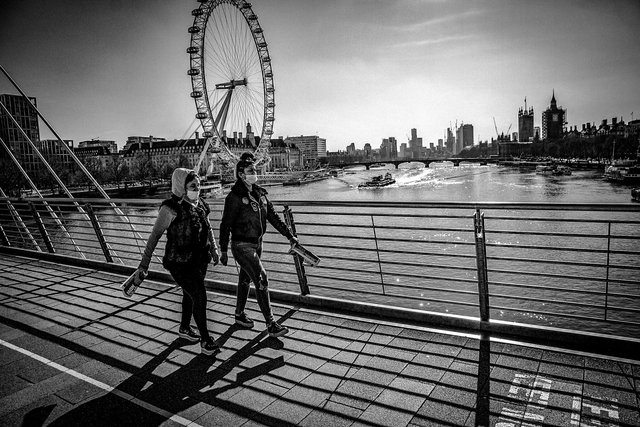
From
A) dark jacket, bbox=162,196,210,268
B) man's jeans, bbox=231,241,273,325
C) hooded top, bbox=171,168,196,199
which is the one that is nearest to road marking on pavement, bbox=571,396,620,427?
man's jeans, bbox=231,241,273,325

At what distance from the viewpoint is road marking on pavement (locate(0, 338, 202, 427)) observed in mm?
3336

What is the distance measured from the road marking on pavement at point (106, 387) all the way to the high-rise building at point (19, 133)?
263ft

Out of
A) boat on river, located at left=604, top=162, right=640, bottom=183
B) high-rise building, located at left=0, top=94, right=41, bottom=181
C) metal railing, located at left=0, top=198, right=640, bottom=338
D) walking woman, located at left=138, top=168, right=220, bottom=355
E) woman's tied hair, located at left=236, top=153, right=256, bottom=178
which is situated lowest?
boat on river, located at left=604, top=162, right=640, bottom=183

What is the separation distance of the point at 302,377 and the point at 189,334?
5.06 ft

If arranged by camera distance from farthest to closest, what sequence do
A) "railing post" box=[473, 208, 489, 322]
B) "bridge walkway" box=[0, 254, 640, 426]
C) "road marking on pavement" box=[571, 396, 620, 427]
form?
"railing post" box=[473, 208, 489, 322], "bridge walkway" box=[0, 254, 640, 426], "road marking on pavement" box=[571, 396, 620, 427]

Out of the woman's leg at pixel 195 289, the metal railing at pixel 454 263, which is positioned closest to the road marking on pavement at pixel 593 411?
the metal railing at pixel 454 263

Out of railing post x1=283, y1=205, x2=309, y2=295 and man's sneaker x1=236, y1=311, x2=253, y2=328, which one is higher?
railing post x1=283, y1=205, x2=309, y2=295

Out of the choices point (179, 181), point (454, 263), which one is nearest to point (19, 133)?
point (454, 263)

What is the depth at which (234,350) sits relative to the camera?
4.48m

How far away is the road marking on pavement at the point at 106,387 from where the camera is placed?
3336mm

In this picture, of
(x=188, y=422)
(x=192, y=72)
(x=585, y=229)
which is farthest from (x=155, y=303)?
(x=192, y=72)

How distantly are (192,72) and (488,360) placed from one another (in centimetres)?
5124

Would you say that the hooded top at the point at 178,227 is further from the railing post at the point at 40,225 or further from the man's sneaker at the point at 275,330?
the railing post at the point at 40,225

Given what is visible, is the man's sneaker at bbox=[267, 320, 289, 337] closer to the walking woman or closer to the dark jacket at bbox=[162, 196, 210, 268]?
the walking woman
